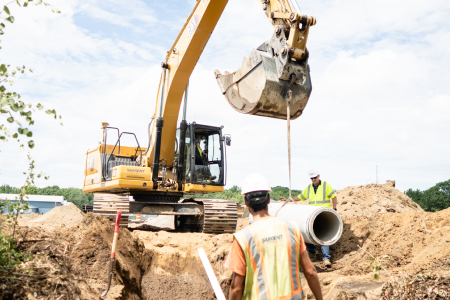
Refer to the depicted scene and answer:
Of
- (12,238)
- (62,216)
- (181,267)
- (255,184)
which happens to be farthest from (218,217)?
(62,216)

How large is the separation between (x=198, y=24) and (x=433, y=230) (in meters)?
6.38

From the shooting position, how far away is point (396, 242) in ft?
25.0

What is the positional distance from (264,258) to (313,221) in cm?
454

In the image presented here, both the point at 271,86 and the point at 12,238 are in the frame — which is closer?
the point at 12,238

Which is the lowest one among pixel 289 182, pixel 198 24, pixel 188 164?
pixel 289 182

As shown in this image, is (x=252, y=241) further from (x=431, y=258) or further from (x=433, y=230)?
(x=433, y=230)

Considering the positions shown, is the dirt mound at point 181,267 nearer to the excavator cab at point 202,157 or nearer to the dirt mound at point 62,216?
the excavator cab at point 202,157

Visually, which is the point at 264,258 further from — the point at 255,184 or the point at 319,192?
the point at 319,192

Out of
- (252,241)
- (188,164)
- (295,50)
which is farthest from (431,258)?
(188,164)

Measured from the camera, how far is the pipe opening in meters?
7.29

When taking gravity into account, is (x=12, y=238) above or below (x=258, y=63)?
below

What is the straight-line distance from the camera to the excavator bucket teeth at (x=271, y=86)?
21.1ft

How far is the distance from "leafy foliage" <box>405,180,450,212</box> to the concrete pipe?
16771 mm

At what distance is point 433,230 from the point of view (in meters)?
7.37
